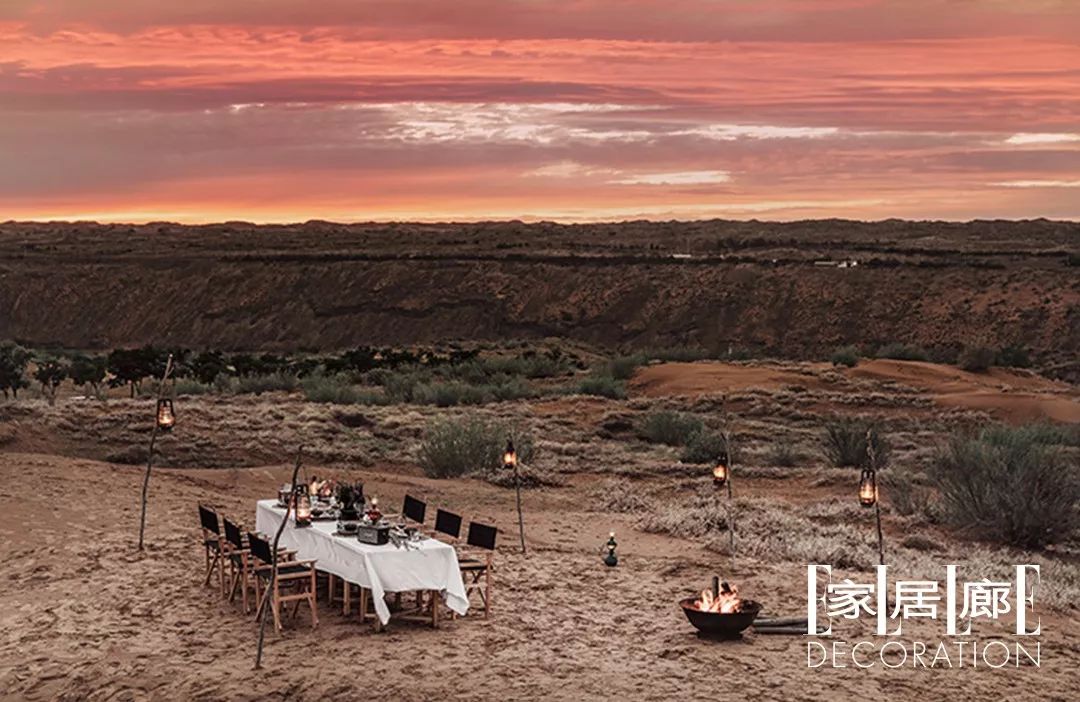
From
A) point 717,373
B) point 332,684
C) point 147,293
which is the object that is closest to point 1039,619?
point 332,684

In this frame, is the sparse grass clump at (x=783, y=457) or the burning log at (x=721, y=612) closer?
the burning log at (x=721, y=612)

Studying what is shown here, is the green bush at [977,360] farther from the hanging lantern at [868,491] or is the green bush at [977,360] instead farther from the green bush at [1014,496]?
the hanging lantern at [868,491]

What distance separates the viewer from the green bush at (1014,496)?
64.5ft

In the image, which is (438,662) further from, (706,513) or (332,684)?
(706,513)

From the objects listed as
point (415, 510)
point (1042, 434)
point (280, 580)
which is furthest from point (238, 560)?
point (1042, 434)

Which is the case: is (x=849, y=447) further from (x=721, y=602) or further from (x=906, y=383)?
(x=721, y=602)

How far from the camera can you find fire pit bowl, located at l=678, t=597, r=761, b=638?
12.3 m

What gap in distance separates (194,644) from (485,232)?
10704 cm

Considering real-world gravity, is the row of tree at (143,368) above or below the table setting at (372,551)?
below

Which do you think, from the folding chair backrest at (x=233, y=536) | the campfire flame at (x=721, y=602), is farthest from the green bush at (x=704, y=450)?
the folding chair backrest at (x=233, y=536)

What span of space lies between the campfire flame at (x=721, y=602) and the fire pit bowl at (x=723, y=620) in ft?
0.20

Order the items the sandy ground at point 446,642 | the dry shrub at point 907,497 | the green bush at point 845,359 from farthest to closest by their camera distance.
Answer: the green bush at point 845,359, the dry shrub at point 907,497, the sandy ground at point 446,642

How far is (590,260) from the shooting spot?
8306 cm

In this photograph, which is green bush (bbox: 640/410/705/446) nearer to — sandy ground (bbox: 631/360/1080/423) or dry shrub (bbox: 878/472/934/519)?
dry shrub (bbox: 878/472/934/519)
